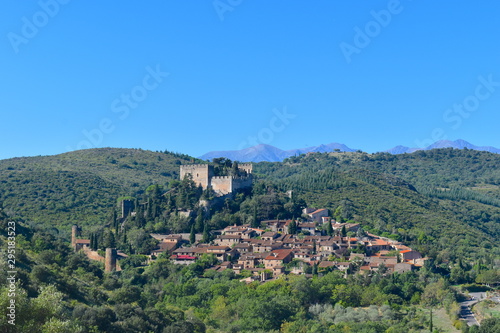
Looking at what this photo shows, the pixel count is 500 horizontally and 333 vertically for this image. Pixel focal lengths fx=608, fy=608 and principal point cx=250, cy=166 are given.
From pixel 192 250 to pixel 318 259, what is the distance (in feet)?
33.8

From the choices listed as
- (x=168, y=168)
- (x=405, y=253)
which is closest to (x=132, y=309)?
(x=405, y=253)

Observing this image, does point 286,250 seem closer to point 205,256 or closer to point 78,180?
point 205,256

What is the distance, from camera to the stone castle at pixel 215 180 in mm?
62125

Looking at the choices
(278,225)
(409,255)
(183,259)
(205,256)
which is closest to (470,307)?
(409,255)

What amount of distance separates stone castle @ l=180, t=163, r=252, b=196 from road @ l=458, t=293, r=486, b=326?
26.8 m

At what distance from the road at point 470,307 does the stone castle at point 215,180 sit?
87.8 feet

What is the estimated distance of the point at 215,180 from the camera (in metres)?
62.7

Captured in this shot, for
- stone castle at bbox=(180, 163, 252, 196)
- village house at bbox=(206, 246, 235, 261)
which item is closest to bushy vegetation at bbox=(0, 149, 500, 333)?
stone castle at bbox=(180, 163, 252, 196)

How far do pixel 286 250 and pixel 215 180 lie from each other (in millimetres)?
16108

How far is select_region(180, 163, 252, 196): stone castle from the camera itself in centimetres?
6212

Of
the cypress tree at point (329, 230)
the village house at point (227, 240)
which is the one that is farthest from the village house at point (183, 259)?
the cypress tree at point (329, 230)

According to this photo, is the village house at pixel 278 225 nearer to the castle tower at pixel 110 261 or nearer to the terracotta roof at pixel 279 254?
the terracotta roof at pixel 279 254

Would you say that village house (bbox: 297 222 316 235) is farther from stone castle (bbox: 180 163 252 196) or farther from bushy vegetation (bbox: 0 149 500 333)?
stone castle (bbox: 180 163 252 196)

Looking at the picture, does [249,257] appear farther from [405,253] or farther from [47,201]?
[47,201]
